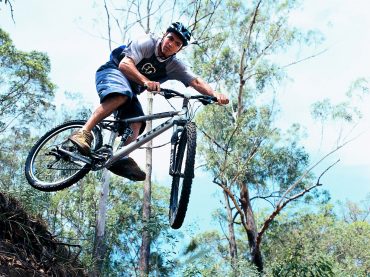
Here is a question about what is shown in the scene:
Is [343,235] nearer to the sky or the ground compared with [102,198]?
nearer to the sky

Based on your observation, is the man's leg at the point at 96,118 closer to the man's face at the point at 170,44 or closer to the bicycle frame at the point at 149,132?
the bicycle frame at the point at 149,132

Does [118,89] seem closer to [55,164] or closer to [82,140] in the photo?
[82,140]

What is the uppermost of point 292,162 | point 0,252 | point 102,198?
point 292,162

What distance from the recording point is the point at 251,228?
1689cm

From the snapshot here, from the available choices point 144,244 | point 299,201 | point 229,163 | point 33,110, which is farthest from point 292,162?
point 33,110

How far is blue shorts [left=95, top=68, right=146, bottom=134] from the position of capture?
3.97 meters

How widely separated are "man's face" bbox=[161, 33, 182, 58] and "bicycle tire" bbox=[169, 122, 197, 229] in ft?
2.23

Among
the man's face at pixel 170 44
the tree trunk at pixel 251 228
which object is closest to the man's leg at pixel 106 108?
the man's face at pixel 170 44

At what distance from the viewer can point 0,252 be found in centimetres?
464

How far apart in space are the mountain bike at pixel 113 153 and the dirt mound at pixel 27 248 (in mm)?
788

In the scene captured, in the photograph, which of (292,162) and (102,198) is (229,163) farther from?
(102,198)

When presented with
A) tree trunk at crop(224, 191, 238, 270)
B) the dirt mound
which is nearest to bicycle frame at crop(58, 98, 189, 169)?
the dirt mound

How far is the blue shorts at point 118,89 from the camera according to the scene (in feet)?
13.0

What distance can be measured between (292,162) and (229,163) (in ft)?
9.96
